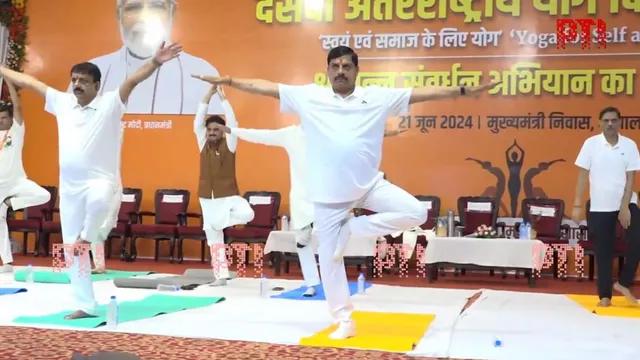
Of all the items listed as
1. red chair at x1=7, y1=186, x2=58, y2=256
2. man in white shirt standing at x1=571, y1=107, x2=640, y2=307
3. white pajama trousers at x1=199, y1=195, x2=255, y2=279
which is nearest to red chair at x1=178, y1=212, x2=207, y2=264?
red chair at x1=7, y1=186, x2=58, y2=256

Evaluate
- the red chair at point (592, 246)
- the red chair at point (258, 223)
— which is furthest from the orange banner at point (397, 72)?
the red chair at point (592, 246)

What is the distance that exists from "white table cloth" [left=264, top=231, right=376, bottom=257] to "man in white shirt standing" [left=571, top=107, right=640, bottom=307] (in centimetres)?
320

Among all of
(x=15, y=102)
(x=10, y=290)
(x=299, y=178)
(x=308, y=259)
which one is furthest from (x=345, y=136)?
(x=10, y=290)

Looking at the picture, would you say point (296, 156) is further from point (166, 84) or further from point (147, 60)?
point (147, 60)

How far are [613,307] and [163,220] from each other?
21.1 ft

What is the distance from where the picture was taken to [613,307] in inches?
248

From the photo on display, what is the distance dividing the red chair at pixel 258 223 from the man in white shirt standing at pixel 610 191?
457 cm

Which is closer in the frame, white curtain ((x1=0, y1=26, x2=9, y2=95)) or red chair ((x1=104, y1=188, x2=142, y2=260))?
red chair ((x1=104, y1=188, x2=142, y2=260))

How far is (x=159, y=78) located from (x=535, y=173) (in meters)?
5.70

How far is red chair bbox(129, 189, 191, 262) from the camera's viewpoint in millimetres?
10305

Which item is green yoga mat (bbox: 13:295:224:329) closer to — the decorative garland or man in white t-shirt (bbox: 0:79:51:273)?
man in white t-shirt (bbox: 0:79:51:273)

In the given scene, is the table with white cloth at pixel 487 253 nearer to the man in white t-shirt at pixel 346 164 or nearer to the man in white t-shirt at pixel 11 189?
the man in white t-shirt at pixel 346 164

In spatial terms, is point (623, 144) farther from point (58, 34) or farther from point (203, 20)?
point (58, 34)

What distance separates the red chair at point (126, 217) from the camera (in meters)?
10.5
